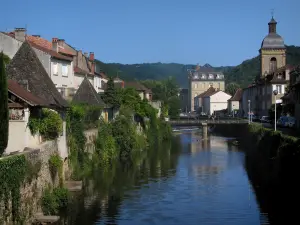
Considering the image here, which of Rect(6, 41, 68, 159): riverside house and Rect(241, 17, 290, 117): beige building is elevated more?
Rect(241, 17, 290, 117): beige building

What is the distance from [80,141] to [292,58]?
157 metres

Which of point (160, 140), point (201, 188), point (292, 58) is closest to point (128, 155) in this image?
point (201, 188)

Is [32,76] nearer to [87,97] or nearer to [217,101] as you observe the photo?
[87,97]

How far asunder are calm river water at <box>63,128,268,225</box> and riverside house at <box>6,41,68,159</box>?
13.4 ft

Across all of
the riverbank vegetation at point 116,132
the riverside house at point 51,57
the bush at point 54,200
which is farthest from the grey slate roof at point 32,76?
the riverside house at point 51,57

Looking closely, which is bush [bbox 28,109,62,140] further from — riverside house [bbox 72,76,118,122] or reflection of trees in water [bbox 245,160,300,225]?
riverside house [bbox 72,76,118,122]

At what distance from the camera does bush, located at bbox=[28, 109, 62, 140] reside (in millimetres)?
25906

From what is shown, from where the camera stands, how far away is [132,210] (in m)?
26.6

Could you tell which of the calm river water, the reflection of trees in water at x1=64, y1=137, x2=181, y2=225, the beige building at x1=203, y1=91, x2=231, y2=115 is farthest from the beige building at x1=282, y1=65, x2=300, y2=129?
the beige building at x1=203, y1=91, x2=231, y2=115

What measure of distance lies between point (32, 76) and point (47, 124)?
378cm

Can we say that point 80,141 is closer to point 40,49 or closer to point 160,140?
point 40,49

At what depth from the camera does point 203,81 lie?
576 ft

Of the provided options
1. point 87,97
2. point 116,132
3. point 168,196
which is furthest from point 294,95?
point 168,196

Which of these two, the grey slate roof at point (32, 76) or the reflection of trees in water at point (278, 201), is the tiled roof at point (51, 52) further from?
the reflection of trees in water at point (278, 201)
